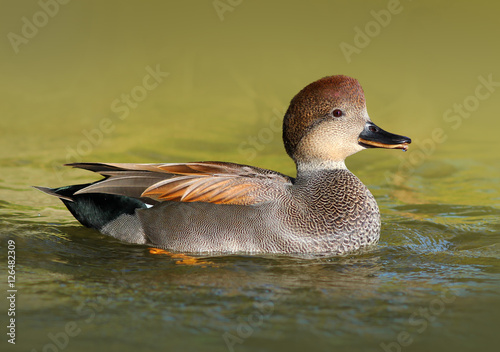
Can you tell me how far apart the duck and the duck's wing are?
0.03 feet

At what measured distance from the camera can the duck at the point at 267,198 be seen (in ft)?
25.0

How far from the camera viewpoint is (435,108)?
1334 cm

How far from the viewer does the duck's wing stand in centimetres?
775

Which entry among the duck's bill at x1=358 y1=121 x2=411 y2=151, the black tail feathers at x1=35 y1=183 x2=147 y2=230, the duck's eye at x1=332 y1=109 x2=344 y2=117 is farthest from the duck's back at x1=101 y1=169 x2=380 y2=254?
the duck's eye at x1=332 y1=109 x2=344 y2=117

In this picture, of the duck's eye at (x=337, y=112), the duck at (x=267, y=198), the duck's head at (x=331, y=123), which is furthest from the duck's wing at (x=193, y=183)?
the duck's eye at (x=337, y=112)

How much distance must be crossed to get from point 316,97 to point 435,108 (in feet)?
19.5

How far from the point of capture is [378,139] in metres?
8.05

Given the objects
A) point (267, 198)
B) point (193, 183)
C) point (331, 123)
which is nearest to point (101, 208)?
point (193, 183)

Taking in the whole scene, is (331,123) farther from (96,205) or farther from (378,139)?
(96,205)

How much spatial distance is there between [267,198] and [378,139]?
1342 millimetres

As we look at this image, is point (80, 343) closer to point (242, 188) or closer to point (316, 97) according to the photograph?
point (242, 188)

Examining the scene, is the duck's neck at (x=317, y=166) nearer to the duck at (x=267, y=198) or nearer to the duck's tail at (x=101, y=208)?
the duck at (x=267, y=198)

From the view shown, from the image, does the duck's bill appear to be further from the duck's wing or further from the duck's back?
the duck's wing

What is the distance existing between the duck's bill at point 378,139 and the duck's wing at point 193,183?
91 centimetres
